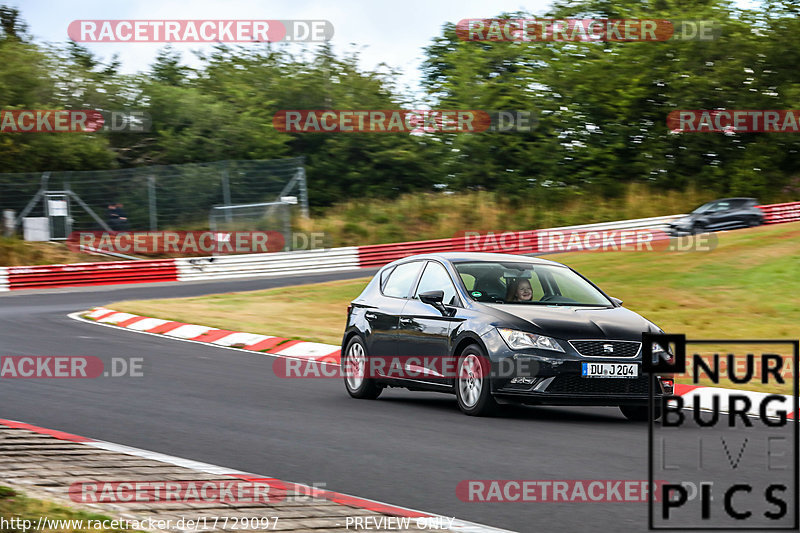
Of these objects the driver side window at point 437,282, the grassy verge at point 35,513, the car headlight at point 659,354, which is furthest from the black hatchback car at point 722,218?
the grassy verge at point 35,513

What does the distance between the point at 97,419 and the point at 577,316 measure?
13.7 ft

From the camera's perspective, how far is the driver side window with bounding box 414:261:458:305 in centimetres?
1106

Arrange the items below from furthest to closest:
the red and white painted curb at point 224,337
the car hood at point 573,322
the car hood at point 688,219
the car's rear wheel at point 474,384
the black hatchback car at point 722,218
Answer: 1. the car hood at point 688,219
2. the black hatchback car at point 722,218
3. the red and white painted curb at point 224,337
4. the car's rear wheel at point 474,384
5. the car hood at point 573,322

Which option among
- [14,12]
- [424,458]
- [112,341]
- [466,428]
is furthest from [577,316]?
[14,12]

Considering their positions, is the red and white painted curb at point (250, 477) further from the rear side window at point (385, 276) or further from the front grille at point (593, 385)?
the rear side window at point (385, 276)

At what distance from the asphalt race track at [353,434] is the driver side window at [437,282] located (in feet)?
3.45

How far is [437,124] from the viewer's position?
4906cm

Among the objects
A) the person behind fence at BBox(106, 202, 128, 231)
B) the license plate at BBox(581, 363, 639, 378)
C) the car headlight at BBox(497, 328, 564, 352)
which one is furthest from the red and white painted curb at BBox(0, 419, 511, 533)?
the person behind fence at BBox(106, 202, 128, 231)

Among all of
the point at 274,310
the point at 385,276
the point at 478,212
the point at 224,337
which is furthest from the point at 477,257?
the point at 478,212

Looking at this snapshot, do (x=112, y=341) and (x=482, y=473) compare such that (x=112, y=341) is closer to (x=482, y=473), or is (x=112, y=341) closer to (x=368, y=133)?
(x=482, y=473)

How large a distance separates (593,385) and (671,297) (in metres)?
12.3

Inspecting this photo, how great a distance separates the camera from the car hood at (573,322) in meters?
9.96

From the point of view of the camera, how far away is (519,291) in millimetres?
10859

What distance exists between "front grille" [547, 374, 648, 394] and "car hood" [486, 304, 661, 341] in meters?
0.35
